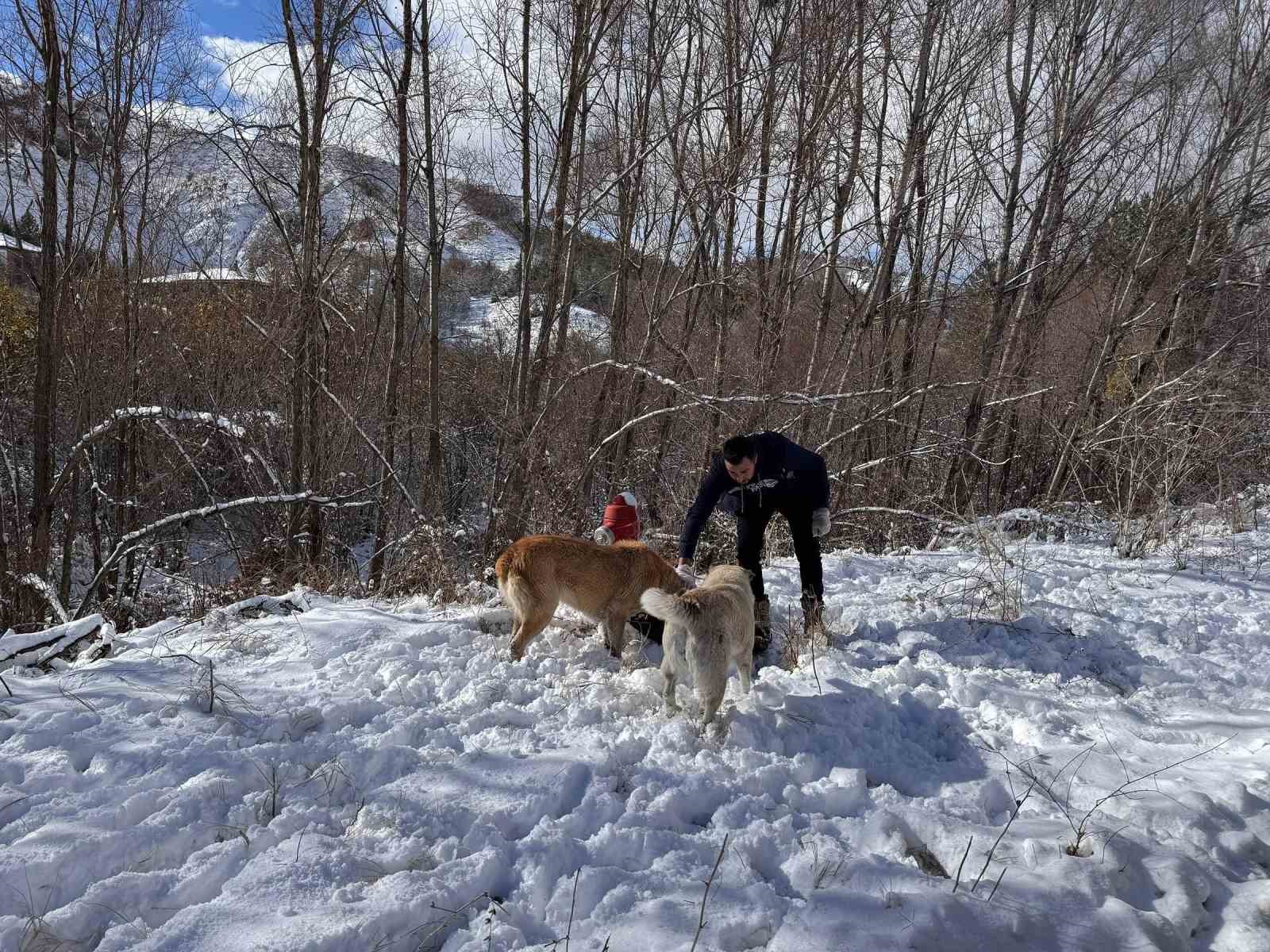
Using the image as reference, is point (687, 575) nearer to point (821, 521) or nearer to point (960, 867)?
point (821, 521)

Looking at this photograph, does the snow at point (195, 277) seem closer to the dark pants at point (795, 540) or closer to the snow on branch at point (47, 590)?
the snow on branch at point (47, 590)

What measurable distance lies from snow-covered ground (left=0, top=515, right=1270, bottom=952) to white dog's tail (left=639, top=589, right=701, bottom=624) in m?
0.59

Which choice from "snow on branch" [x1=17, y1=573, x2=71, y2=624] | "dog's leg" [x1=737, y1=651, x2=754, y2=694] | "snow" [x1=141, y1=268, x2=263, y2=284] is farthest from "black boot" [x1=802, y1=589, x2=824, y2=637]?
"snow" [x1=141, y1=268, x2=263, y2=284]

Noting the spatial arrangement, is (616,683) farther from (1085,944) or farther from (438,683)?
(1085,944)

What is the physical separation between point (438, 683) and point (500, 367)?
12.6m

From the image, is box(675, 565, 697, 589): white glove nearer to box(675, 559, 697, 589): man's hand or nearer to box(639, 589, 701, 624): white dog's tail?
box(675, 559, 697, 589): man's hand

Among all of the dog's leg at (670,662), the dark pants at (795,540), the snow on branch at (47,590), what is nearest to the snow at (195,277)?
the snow on branch at (47,590)

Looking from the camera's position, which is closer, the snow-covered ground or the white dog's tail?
the snow-covered ground

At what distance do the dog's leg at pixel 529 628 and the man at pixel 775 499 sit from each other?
1.13 metres


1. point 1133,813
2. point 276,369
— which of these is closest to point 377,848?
point 1133,813

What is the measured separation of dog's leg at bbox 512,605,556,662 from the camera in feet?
15.1

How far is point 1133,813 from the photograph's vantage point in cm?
300

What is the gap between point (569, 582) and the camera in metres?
4.88

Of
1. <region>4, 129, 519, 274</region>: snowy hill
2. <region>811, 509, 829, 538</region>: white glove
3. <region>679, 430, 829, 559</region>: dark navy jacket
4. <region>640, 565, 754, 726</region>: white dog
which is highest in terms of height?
<region>4, 129, 519, 274</region>: snowy hill
